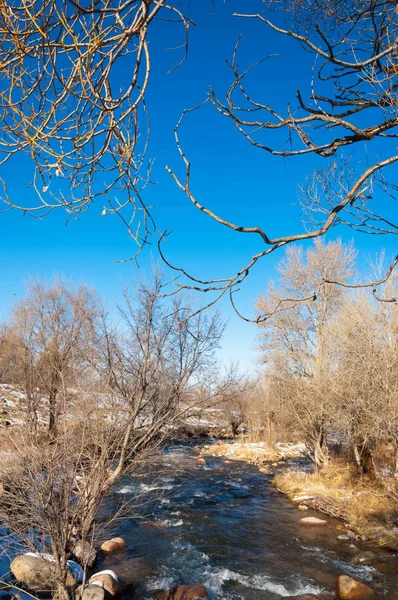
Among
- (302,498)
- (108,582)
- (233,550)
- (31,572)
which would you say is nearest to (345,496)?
(302,498)

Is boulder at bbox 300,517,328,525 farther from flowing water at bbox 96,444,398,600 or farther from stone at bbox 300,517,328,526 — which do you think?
flowing water at bbox 96,444,398,600

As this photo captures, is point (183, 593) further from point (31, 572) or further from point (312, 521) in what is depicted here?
point (312, 521)

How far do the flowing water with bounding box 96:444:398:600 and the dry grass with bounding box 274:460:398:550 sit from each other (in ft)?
1.58

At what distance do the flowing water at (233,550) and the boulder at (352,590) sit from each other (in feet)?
0.49

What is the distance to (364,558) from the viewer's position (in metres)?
8.30

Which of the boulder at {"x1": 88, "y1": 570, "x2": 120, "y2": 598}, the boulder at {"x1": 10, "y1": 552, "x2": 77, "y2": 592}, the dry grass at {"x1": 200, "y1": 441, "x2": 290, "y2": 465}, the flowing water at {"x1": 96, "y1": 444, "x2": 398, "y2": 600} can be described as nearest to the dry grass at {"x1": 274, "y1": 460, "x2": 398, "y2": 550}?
the flowing water at {"x1": 96, "y1": 444, "x2": 398, "y2": 600}

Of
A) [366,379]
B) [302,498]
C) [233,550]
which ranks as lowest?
[233,550]

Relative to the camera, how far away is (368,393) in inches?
442

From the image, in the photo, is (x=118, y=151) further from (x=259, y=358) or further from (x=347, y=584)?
(x=259, y=358)

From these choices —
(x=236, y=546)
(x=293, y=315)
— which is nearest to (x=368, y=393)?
(x=236, y=546)

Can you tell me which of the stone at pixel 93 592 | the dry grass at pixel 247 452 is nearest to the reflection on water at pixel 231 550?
the stone at pixel 93 592

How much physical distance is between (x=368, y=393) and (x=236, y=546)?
17.0 ft

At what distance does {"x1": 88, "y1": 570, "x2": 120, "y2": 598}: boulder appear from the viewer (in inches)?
255

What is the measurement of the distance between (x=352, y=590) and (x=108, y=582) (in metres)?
4.00
